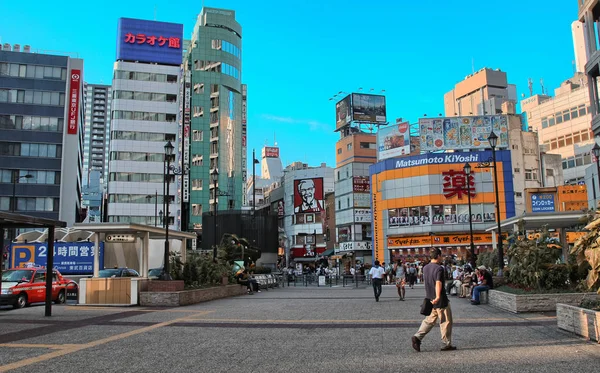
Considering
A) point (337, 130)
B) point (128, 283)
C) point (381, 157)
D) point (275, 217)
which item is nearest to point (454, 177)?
point (381, 157)

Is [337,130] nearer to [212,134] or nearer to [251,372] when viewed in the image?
[212,134]

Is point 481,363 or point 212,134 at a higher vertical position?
point 212,134

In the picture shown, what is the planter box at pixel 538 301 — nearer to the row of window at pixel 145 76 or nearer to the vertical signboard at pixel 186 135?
the vertical signboard at pixel 186 135

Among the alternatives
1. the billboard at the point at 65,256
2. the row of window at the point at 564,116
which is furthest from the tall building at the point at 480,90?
the billboard at the point at 65,256

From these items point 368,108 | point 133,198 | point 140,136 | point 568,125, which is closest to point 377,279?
point 133,198

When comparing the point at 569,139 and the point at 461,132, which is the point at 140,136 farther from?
the point at 569,139

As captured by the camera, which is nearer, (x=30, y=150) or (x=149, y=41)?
(x=30, y=150)

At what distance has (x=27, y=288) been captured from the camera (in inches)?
811

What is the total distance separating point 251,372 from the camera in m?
7.41

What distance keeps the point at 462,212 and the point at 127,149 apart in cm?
4569

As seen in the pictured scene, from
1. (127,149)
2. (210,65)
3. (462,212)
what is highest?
(210,65)

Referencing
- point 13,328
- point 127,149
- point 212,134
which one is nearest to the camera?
point 13,328

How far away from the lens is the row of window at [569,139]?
268 ft

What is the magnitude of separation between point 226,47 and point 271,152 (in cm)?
7389
